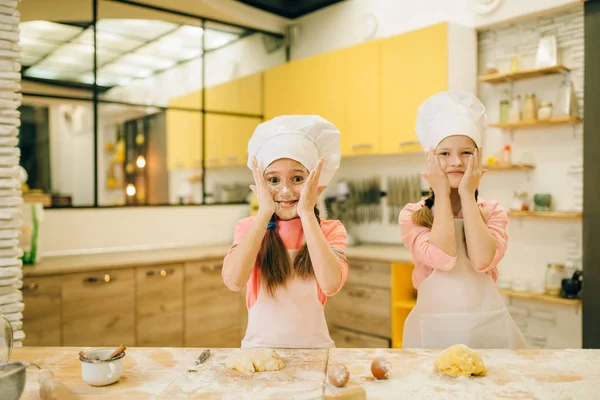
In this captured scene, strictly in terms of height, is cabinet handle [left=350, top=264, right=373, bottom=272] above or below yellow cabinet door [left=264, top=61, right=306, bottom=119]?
below

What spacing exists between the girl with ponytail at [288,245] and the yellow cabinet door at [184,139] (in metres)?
2.92

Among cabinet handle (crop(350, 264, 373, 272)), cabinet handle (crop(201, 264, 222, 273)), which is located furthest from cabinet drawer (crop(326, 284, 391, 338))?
cabinet handle (crop(201, 264, 222, 273))

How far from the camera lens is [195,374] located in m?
1.24

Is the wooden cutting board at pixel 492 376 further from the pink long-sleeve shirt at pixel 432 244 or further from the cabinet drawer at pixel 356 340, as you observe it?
the cabinet drawer at pixel 356 340

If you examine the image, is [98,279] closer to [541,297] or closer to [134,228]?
[134,228]

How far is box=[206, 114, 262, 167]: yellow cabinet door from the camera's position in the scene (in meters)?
4.50

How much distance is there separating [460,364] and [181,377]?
733mm

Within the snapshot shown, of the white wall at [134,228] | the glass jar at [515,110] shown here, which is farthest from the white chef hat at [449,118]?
the white wall at [134,228]

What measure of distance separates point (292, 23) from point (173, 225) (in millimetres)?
2370

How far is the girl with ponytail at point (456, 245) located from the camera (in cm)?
164

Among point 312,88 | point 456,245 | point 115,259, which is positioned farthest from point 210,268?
point 456,245

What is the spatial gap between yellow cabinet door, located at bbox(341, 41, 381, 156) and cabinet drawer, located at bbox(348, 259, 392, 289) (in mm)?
893

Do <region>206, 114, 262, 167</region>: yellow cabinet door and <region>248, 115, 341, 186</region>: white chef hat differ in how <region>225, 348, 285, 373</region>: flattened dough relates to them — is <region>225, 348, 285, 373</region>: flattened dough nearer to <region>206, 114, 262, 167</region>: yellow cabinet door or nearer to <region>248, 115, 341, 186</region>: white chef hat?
<region>248, 115, 341, 186</region>: white chef hat

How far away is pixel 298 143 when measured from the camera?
1.57 m
